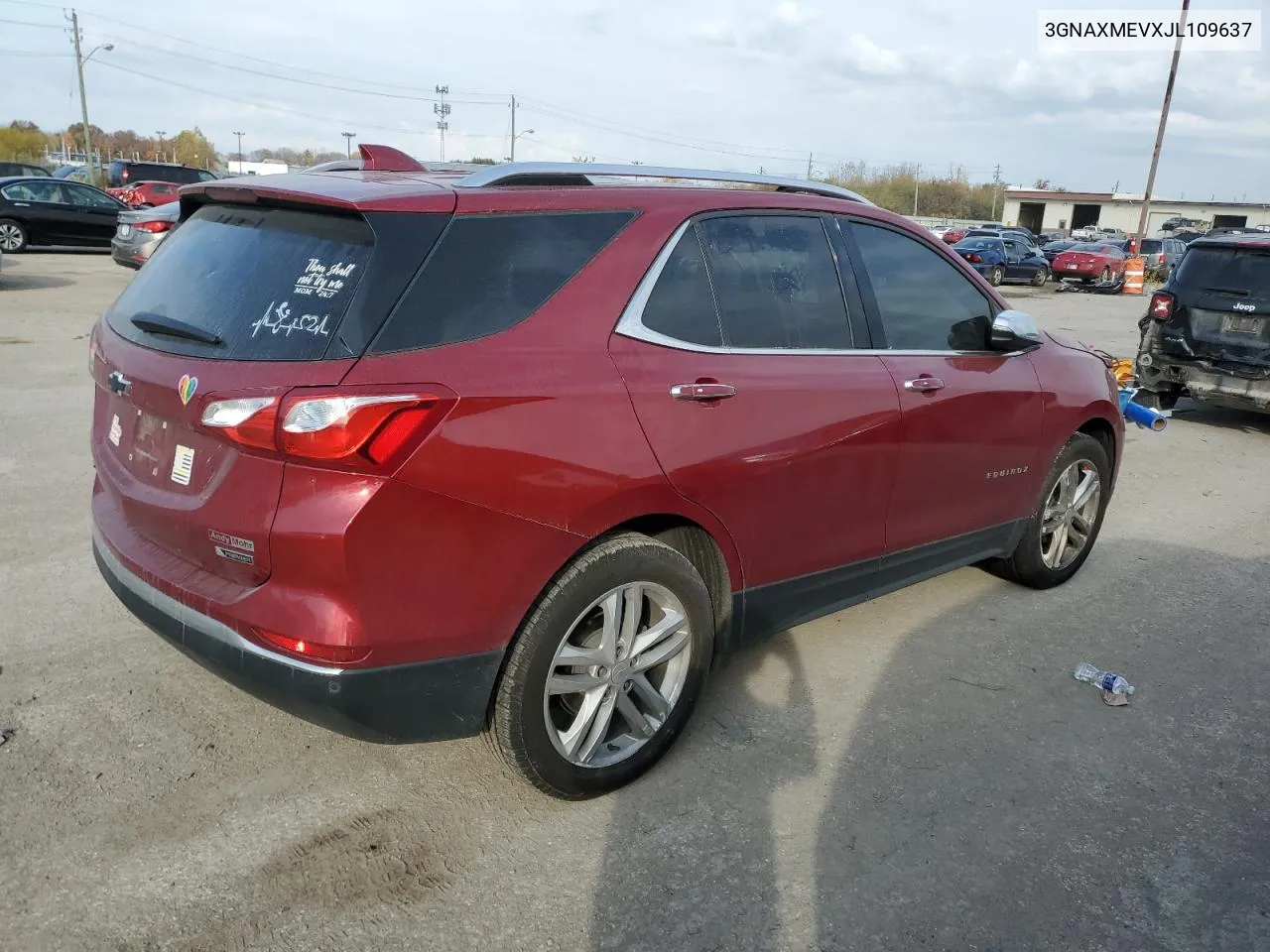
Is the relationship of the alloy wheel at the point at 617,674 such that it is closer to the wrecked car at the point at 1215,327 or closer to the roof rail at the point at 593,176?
the roof rail at the point at 593,176

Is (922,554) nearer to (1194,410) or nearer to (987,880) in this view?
(987,880)

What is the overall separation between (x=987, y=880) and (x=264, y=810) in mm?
2079

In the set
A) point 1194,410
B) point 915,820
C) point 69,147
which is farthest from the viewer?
point 69,147

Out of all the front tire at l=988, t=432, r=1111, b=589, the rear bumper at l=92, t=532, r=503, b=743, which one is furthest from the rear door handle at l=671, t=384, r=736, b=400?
the front tire at l=988, t=432, r=1111, b=589

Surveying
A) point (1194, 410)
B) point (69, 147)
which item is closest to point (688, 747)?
point (1194, 410)

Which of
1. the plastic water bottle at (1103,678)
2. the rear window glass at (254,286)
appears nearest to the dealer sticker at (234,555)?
the rear window glass at (254,286)

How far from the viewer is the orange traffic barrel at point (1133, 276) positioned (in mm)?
29031

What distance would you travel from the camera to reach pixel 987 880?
2781 millimetres

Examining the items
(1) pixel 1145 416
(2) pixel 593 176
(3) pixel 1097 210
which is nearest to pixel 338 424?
(2) pixel 593 176

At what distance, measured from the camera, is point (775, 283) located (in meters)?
3.42

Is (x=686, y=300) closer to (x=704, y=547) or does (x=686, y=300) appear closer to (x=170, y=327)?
(x=704, y=547)

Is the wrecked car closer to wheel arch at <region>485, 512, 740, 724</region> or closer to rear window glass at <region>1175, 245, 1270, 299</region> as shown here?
rear window glass at <region>1175, 245, 1270, 299</region>

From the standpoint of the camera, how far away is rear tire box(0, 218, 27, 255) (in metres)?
19.6

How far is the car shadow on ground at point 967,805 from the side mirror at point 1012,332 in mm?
1282
